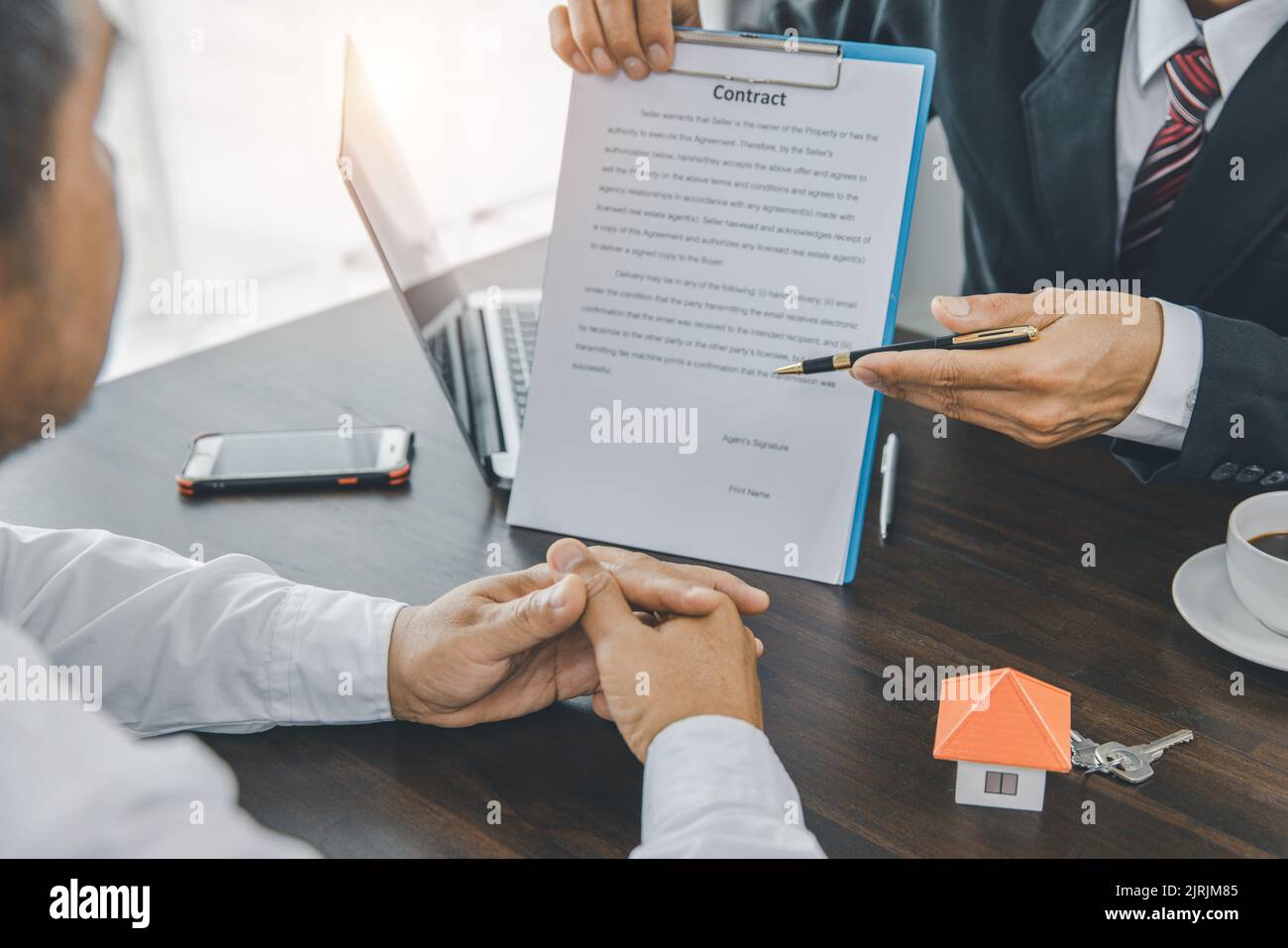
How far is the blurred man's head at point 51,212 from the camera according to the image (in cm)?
63

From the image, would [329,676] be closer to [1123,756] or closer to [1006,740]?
[1006,740]

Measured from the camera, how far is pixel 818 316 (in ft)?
3.70

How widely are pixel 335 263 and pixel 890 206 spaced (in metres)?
3.21

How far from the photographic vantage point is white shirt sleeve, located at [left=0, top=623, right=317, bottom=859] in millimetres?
518

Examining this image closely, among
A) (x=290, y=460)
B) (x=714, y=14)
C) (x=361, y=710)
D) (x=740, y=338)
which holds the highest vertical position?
(x=714, y=14)

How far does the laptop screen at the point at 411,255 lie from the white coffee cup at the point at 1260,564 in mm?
791

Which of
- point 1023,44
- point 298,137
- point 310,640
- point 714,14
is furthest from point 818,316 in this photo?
point 298,137

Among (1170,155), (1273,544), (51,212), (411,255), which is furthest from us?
(1170,155)

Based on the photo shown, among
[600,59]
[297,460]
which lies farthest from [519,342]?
[600,59]

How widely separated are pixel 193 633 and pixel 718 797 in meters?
0.50

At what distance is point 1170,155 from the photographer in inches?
56.0

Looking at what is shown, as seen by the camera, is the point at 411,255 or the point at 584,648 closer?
the point at 584,648

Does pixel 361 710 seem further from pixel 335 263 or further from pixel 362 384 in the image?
pixel 335 263
